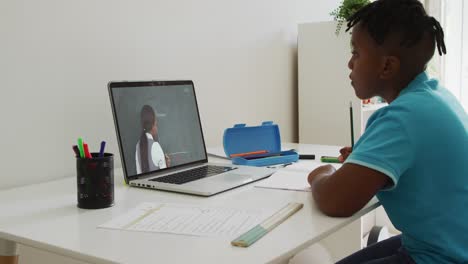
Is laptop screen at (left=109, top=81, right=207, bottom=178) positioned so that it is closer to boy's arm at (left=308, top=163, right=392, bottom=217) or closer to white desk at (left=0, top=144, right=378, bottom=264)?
white desk at (left=0, top=144, right=378, bottom=264)

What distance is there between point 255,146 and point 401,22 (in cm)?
76

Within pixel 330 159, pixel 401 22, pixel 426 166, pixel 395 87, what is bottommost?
pixel 330 159

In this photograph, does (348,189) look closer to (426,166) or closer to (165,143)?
(426,166)

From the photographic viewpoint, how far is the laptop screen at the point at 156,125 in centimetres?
128

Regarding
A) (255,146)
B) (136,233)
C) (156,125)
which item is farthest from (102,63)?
(136,233)

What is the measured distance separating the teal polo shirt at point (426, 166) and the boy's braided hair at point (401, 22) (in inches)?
5.7

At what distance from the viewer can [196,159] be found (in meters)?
1.53

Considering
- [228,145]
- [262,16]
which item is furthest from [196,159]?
[262,16]

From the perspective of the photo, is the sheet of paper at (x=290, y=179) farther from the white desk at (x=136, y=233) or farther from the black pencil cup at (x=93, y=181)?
the black pencil cup at (x=93, y=181)

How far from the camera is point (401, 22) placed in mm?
1002

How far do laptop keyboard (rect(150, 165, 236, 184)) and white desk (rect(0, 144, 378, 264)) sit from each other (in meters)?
0.07

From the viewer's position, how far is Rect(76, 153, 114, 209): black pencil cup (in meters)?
1.01

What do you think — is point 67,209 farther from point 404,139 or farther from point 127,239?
point 404,139

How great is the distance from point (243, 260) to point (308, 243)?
15 cm
